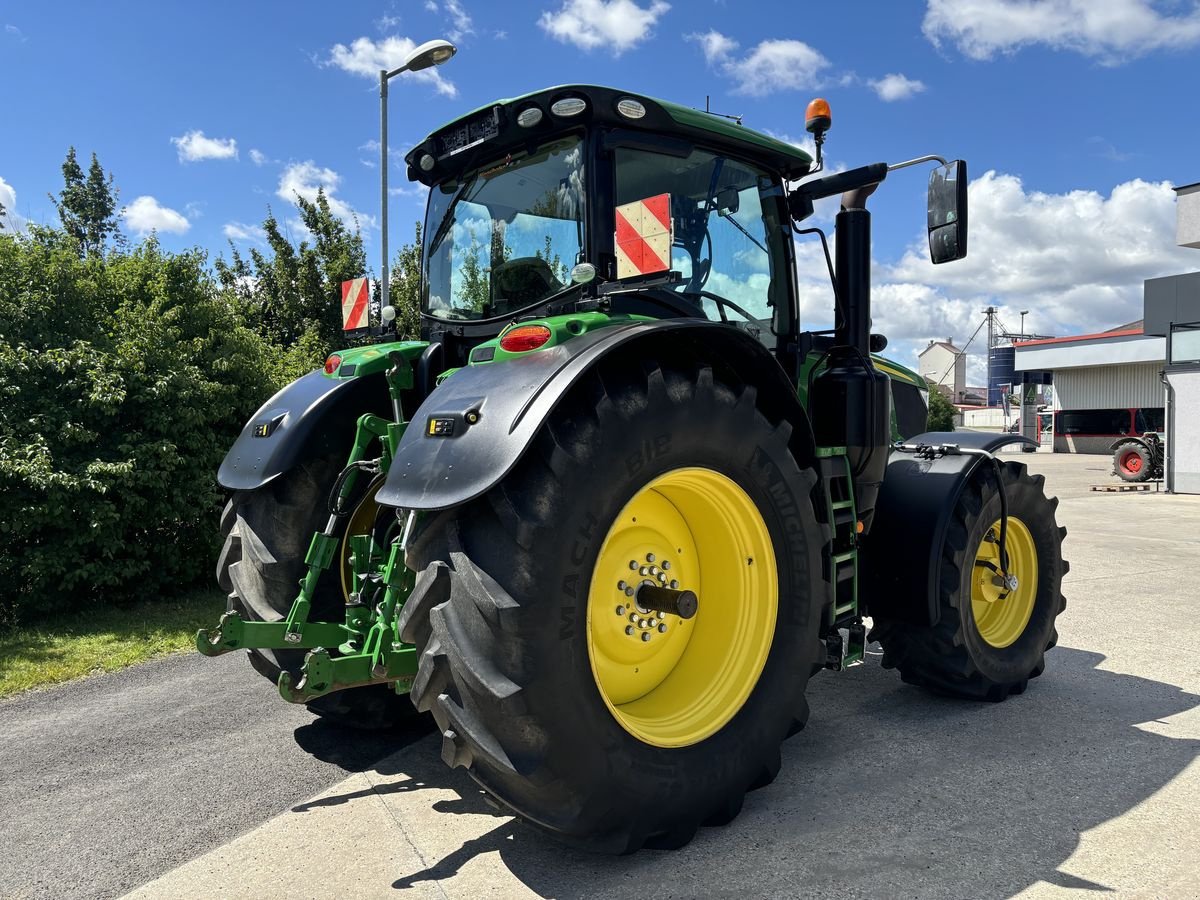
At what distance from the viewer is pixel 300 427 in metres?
3.53

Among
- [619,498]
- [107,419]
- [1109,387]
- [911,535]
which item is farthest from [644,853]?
[1109,387]

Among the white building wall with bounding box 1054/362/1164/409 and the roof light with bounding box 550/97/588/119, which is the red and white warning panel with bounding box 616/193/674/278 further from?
the white building wall with bounding box 1054/362/1164/409

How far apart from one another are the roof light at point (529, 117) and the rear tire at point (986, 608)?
252cm

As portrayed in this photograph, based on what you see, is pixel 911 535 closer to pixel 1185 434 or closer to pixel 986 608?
pixel 986 608

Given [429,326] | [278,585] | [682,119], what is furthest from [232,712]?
[682,119]

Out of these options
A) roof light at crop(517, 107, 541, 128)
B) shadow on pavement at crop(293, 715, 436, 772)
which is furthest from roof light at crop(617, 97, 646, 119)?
shadow on pavement at crop(293, 715, 436, 772)

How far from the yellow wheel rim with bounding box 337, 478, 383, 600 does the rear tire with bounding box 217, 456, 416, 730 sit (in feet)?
0.10

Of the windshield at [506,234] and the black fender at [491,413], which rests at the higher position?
the windshield at [506,234]

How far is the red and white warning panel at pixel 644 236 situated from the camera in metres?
2.93

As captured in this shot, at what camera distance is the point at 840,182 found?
3852mm

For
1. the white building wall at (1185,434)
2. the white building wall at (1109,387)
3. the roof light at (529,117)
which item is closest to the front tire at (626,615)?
the roof light at (529,117)

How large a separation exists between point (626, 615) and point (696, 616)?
399 millimetres

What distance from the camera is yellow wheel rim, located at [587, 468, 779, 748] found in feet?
9.82

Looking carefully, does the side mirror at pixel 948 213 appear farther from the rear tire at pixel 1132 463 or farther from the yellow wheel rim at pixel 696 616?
the rear tire at pixel 1132 463
